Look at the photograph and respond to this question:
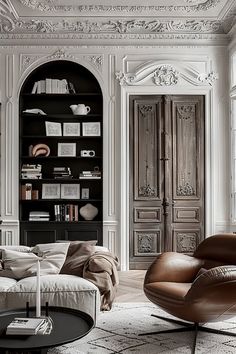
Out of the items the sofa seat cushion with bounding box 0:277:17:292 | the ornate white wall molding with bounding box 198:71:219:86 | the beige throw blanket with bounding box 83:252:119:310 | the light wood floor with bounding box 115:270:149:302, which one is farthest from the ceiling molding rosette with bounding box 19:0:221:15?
the sofa seat cushion with bounding box 0:277:17:292

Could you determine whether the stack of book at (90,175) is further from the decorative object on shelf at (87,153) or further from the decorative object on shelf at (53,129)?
the decorative object on shelf at (53,129)

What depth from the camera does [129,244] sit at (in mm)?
6652

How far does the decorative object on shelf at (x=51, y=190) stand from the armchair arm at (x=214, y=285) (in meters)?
3.82

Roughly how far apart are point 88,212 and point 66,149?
0.94 m

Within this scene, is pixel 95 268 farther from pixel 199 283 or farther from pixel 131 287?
pixel 131 287

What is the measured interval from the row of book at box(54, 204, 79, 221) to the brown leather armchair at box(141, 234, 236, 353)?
280cm

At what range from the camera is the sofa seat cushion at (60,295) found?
354 cm

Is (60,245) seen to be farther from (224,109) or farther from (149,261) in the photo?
(224,109)

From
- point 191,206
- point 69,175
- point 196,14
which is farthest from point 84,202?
point 196,14

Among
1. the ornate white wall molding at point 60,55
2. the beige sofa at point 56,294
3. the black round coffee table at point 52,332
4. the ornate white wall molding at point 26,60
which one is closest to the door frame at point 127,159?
the ornate white wall molding at point 60,55

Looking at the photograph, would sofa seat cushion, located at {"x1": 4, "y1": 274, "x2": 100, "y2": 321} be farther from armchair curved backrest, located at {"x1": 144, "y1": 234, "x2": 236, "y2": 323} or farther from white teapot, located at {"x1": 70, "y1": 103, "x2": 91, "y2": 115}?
white teapot, located at {"x1": 70, "y1": 103, "x2": 91, "y2": 115}

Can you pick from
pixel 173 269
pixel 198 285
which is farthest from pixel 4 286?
pixel 198 285

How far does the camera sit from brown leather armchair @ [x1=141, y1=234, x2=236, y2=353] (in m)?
3.12

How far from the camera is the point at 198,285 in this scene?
3.15 meters
